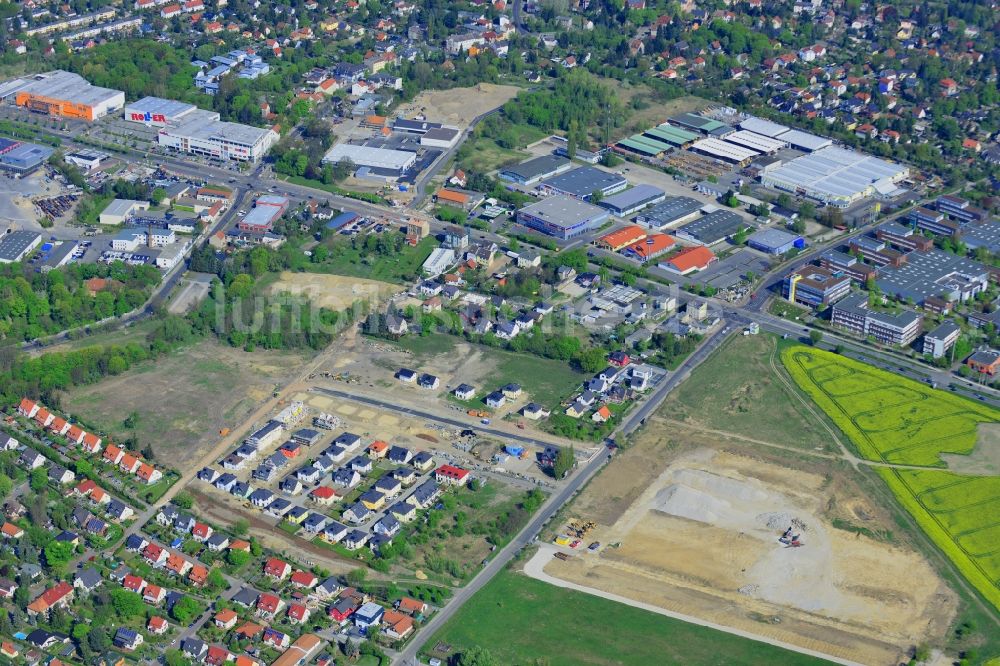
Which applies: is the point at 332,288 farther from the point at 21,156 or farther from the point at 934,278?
the point at 934,278

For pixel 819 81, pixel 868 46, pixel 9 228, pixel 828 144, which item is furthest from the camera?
pixel 868 46

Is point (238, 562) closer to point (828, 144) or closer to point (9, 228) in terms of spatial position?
point (9, 228)

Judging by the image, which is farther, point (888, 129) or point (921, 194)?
point (888, 129)

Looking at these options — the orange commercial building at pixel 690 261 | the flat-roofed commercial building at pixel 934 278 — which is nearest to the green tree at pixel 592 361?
the orange commercial building at pixel 690 261

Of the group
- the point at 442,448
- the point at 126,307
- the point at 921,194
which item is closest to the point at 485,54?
the point at 921,194

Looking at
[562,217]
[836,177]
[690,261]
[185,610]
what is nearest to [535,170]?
[562,217]

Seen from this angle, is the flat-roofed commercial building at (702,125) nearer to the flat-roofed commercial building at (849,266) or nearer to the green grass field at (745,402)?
the flat-roofed commercial building at (849,266)

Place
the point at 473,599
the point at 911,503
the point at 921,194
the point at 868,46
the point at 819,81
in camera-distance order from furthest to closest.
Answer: the point at 868,46 → the point at 819,81 → the point at 921,194 → the point at 911,503 → the point at 473,599
